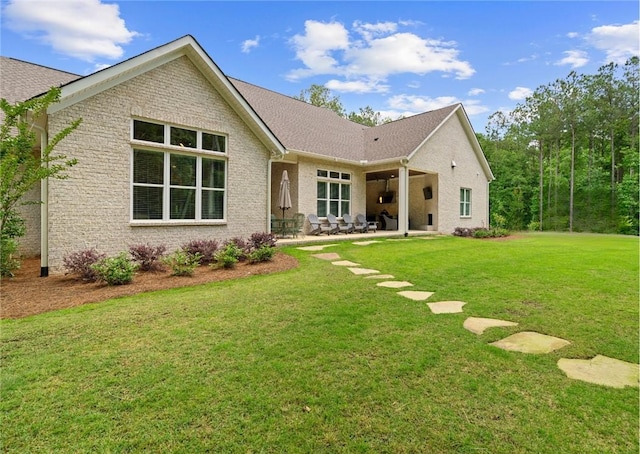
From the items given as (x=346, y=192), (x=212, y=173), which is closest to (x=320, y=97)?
(x=346, y=192)

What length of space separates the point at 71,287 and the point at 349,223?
10648 mm

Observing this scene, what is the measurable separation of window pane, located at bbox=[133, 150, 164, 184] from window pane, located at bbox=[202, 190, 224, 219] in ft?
4.18

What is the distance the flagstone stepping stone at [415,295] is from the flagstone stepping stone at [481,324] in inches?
39.4

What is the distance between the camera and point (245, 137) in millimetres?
10031

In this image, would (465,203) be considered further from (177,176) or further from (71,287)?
(71,287)

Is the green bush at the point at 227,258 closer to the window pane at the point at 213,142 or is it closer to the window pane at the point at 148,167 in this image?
the window pane at the point at 148,167

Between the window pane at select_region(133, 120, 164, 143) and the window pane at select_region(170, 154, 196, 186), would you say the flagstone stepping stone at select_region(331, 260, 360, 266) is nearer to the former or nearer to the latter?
the window pane at select_region(170, 154, 196, 186)

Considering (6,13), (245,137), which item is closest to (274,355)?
(245,137)

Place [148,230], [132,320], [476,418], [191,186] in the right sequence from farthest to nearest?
[191,186], [148,230], [132,320], [476,418]

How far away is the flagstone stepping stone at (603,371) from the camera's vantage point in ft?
8.89

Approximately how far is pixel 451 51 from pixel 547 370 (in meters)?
18.9

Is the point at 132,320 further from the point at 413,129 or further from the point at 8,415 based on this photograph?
the point at 413,129

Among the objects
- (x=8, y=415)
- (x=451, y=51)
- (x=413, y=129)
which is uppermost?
(x=451, y=51)

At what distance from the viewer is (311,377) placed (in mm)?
2793
